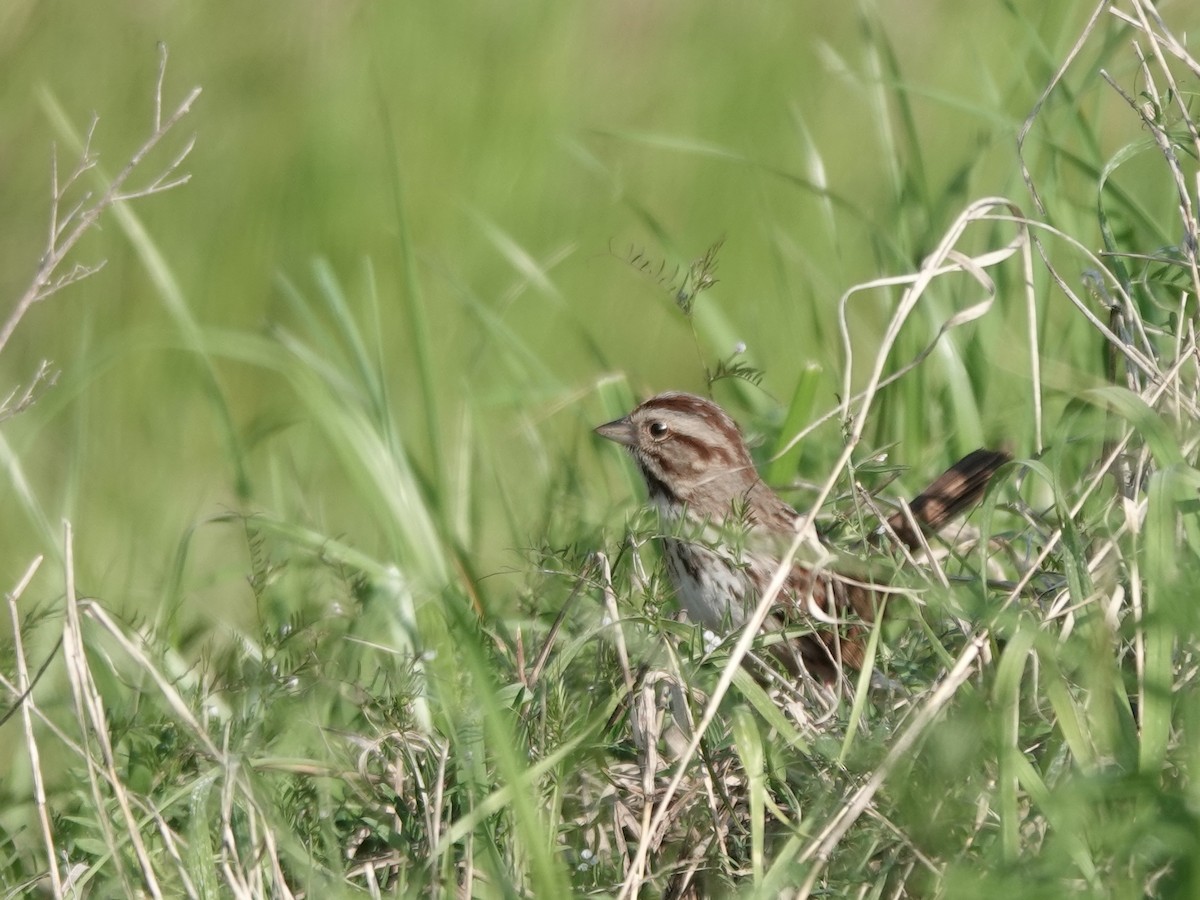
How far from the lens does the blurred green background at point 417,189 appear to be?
5832mm

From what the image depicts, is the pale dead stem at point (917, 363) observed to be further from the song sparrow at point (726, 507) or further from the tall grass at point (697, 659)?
the song sparrow at point (726, 507)

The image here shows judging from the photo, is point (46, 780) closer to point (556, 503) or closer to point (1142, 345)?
point (556, 503)

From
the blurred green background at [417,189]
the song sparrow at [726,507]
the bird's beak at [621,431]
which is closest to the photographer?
the song sparrow at [726,507]

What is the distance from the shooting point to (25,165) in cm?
665

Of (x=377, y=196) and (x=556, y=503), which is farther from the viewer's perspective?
(x=377, y=196)

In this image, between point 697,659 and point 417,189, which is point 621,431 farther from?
point 417,189

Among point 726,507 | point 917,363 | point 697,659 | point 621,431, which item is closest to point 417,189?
point 621,431

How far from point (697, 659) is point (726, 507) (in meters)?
1.46

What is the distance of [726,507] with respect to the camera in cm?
415

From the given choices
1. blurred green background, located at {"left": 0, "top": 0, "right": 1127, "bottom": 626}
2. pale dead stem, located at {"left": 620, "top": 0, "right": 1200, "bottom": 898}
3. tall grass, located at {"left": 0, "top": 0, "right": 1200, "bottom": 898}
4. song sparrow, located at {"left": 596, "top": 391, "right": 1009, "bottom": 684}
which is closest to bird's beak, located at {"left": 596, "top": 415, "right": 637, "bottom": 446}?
song sparrow, located at {"left": 596, "top": 391, "right": 1009, "bottom": 684}

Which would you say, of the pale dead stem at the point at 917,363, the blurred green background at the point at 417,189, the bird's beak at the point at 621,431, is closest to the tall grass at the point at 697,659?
the pale dead stem at the point at 917,363

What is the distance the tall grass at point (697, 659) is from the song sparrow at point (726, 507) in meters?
0.12

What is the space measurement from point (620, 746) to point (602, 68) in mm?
5473

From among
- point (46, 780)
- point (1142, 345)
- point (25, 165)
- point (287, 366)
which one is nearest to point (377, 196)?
point (25, 165)
